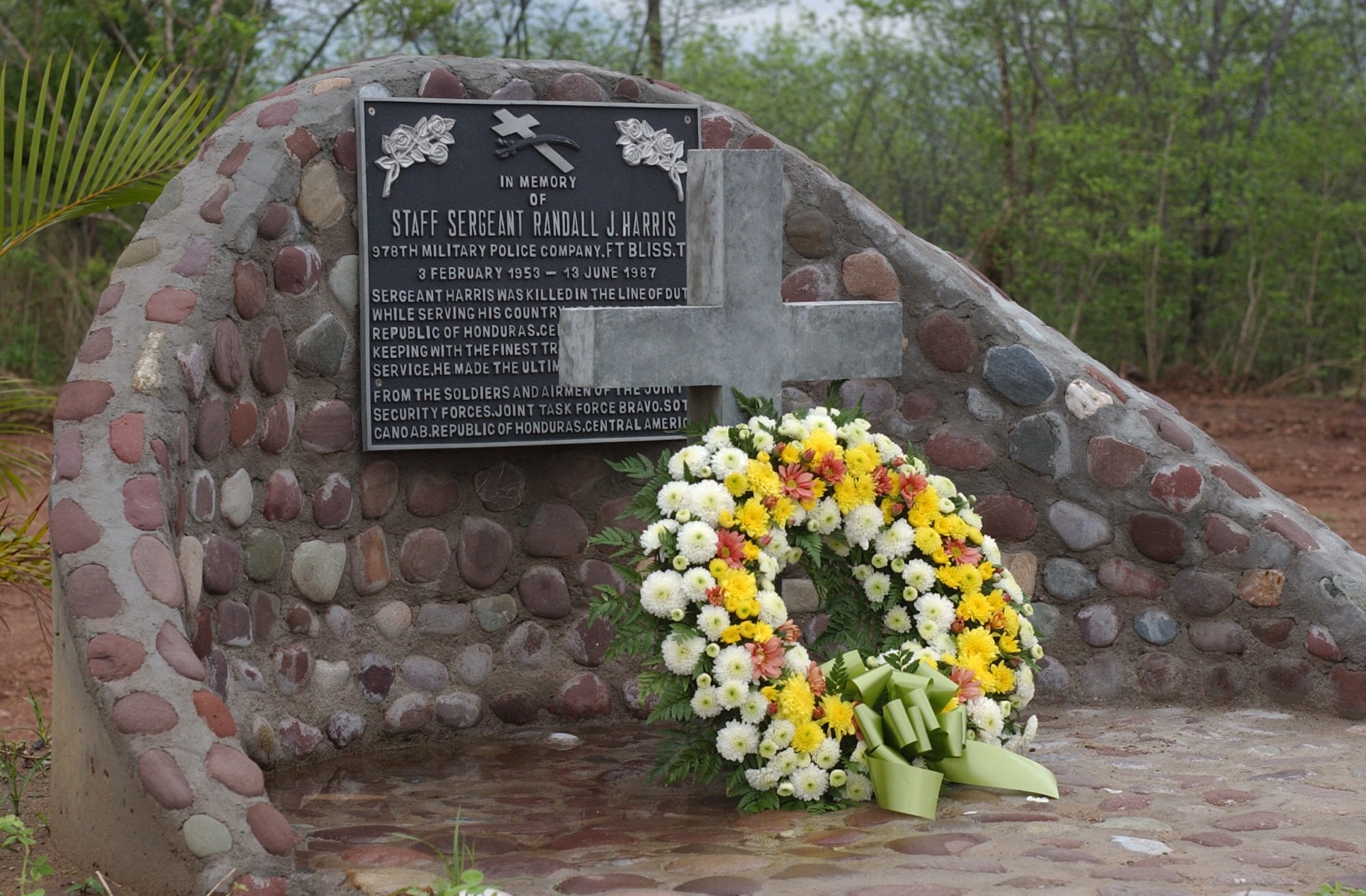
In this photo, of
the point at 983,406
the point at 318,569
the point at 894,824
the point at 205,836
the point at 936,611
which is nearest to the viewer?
the point at 205,836

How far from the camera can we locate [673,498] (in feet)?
12.9

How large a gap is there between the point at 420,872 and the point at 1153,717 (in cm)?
261

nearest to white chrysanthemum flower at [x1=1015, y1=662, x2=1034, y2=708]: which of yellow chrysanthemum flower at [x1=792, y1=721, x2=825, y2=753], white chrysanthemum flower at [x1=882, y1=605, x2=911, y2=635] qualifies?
white chrysanthemum flower at [x1=882, y1=605, x2=911, y2=635]

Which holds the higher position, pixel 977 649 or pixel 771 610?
→ pixel 771 610

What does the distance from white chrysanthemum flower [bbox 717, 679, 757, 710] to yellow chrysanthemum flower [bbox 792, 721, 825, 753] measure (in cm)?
16

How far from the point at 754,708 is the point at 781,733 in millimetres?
91

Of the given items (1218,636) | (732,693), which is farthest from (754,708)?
(1218,636)

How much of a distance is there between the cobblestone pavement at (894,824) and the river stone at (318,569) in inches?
20.4

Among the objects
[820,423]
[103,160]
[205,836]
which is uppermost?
Answer: [103,160]

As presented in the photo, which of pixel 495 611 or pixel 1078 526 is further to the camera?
pixel 1078 526

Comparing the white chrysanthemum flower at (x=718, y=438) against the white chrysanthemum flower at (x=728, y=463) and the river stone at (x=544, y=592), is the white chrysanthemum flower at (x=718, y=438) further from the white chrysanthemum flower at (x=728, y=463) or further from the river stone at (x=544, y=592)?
the river stone at (x=544, y=592)

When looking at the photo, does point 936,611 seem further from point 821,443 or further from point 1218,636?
point 1218,636

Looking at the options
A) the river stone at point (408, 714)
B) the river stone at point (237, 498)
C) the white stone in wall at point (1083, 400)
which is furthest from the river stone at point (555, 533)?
the white stone in wall at point (1083, 400)

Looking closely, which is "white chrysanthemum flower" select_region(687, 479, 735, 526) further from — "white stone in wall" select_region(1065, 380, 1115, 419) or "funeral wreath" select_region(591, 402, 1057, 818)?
"white stone in wall" select_region(1065, 380, 1115, 419)
